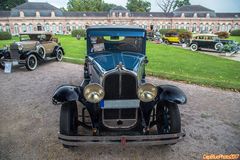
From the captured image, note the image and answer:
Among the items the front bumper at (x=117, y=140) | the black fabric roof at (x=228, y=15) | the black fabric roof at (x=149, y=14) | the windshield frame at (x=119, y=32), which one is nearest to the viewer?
the front bumper at (x=117, y=140)

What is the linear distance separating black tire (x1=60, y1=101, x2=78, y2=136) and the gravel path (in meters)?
0.45

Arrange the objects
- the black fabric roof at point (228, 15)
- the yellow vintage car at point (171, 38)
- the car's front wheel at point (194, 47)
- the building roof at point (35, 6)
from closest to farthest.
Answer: the car's front wheel at point (194, 47) → the yellow vintage car at point (171, 38) → the building roof at point (35, 6) → the black fabric roof at point (228, 15)

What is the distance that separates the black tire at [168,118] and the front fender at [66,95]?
63.7 inches

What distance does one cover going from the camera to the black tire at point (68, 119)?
10.2 feet

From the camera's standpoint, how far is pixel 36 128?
13.5ft

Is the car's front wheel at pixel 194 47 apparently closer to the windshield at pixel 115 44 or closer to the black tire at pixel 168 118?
the windshield at pixel 115 44

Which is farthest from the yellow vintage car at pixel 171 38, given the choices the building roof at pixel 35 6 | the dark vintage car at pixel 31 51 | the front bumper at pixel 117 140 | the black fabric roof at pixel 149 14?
the building roof at pixel 35 6

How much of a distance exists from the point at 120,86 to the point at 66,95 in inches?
Result: 38.2

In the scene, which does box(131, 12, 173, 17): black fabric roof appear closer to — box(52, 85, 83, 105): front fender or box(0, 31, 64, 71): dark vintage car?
box(0, 31, 64, 71): dark vintage car

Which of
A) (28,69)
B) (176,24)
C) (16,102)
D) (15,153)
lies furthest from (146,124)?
(176,24)

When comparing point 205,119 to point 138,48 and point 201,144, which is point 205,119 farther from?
point 138,48

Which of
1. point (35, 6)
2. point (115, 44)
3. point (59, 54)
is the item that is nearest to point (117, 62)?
point (115, 44)

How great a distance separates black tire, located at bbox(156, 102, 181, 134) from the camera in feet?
10.8

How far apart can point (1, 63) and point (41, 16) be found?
44940 mm
